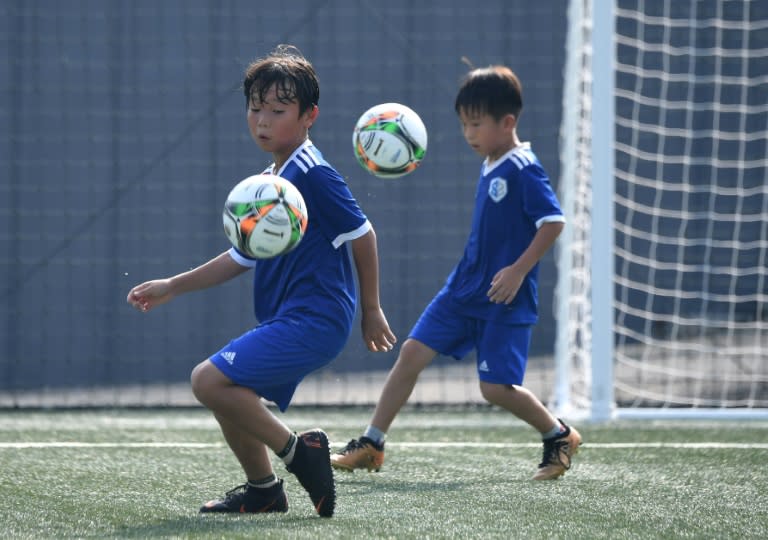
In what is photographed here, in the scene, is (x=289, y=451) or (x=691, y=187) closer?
(x=289, y=451)

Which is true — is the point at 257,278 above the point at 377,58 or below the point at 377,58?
below

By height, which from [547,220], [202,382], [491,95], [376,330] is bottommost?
[202,382]

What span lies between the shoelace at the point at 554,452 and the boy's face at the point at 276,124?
4.87 feet

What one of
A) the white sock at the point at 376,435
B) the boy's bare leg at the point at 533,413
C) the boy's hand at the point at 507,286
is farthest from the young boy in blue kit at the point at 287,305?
the boy's bare leg at the point at 533,413

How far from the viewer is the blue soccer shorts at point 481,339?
14.1 feet

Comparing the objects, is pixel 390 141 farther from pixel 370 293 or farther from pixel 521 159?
pixel 370 293

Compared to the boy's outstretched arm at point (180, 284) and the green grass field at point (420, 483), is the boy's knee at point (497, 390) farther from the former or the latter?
the boy's outstretched arm at point (180, 284)

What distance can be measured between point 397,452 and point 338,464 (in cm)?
65

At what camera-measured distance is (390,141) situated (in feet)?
13.1

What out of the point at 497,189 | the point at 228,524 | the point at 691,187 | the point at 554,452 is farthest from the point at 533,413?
the point at 691,187

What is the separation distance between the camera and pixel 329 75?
793 cm

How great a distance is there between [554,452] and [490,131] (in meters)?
1.16

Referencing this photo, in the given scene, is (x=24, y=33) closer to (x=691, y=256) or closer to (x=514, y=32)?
(x=514, y=32)

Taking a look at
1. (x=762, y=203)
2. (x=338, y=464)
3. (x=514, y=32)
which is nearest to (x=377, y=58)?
(x=514, y=32)
